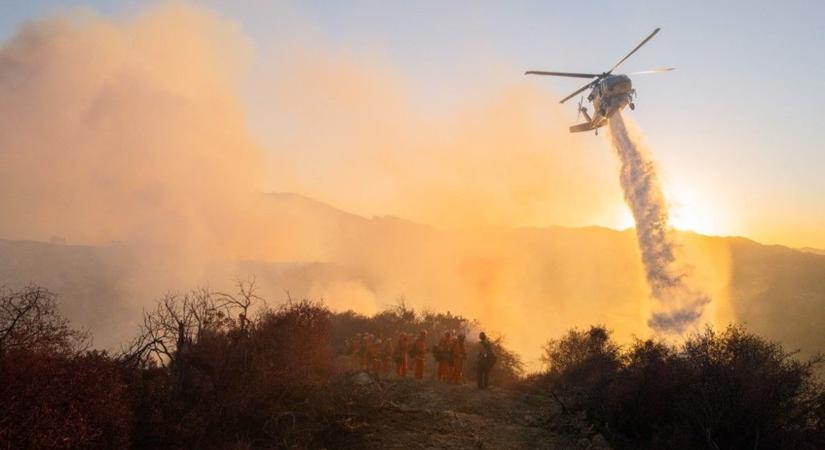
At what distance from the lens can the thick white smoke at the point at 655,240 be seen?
1141 inches

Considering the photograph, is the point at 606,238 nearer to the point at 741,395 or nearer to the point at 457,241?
the point at 457,241

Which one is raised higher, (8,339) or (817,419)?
A: (8,339)

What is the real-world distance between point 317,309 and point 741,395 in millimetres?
11722

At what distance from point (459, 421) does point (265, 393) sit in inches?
193

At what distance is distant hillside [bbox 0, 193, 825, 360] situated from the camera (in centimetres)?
6253

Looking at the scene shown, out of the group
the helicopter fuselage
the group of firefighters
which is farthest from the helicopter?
the group of firefighters

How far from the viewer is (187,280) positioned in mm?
74125

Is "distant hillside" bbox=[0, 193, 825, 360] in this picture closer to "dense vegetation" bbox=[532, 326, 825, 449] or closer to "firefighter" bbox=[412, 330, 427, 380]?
"firefighter" bbox=[412, 330, 427, 380]

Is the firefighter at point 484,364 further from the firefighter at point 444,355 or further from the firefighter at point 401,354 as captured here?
the firefighter at point 401,354

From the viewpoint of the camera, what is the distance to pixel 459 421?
12.6m

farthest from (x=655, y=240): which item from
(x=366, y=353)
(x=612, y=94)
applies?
(x=366, y=353)

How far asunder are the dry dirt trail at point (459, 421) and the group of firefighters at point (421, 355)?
5.39 feet

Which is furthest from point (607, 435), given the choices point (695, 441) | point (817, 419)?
point (817, 419)

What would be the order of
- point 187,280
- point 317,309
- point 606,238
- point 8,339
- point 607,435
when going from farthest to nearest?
point 606,238 < point 187,280 < point 317,309 < point 607,435 < point 8,339
